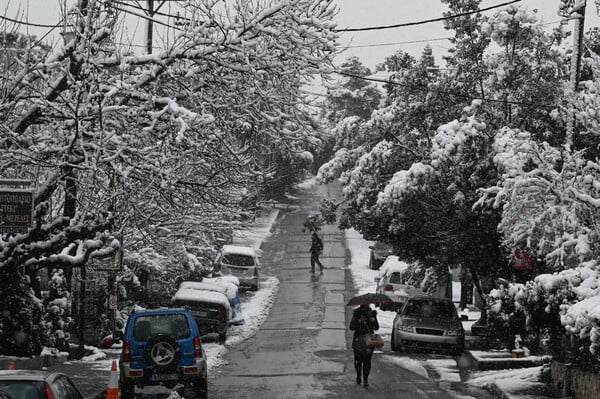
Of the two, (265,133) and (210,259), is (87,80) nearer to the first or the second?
(265,133)

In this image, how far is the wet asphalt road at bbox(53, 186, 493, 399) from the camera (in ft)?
61.6

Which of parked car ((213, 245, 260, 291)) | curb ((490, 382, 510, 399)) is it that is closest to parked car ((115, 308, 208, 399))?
curb ((490, 382, 510, 399))

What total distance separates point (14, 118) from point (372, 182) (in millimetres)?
13932

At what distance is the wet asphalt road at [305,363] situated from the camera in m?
→ 18.8

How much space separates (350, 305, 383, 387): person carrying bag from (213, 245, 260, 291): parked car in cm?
1906

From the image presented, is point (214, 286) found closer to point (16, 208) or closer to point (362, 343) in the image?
point (362, 343)

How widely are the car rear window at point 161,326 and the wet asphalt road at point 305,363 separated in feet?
3.97

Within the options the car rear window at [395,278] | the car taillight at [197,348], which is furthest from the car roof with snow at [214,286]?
the car taillight at [197,348]

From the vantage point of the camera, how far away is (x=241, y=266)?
1572 inches

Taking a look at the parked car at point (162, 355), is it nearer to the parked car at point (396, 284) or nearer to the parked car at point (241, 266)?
the parked car at point (396, 284)

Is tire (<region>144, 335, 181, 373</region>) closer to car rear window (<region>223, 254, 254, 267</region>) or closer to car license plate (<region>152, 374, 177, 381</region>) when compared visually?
car license plate (<region>152, 374, 177, 381</region>)

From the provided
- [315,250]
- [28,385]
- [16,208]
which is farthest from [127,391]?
[315,250]

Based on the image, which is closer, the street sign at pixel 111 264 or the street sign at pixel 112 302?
the street sign at pixel 111 264

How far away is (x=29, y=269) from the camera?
18.3m
